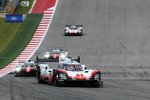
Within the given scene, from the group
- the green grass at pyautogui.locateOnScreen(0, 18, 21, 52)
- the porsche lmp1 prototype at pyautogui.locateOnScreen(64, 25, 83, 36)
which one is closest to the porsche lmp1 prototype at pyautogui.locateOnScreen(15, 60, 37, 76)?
the green grass at pyautogui.locateOnScreen(0, 18, 21, 52)

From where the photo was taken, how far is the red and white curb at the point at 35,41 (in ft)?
139

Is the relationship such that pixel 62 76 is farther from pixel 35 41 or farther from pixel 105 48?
pixel 35 41

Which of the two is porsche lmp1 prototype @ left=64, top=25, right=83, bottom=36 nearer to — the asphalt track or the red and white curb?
the asphalt track

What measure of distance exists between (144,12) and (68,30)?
14596 millimetres

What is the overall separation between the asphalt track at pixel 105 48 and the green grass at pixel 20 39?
209 cm

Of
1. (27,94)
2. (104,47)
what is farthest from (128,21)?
(27,94)

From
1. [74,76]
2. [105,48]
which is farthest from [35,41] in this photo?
[74,76]

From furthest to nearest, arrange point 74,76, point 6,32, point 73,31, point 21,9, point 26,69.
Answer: point 21,9, point 6,32, point 73,31, point 26,69, point 74,76

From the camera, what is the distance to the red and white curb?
139 ft

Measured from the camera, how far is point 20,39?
190 feet

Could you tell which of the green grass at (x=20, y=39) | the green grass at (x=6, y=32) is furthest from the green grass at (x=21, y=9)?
the green grass at (x=6, y=32)

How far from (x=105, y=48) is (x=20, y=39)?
10777 mm

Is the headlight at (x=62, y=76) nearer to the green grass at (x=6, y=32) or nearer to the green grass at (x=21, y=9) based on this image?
the green grass at (x=6, y=32)

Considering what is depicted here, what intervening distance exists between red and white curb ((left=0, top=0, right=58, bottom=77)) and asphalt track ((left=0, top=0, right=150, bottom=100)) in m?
0.70
